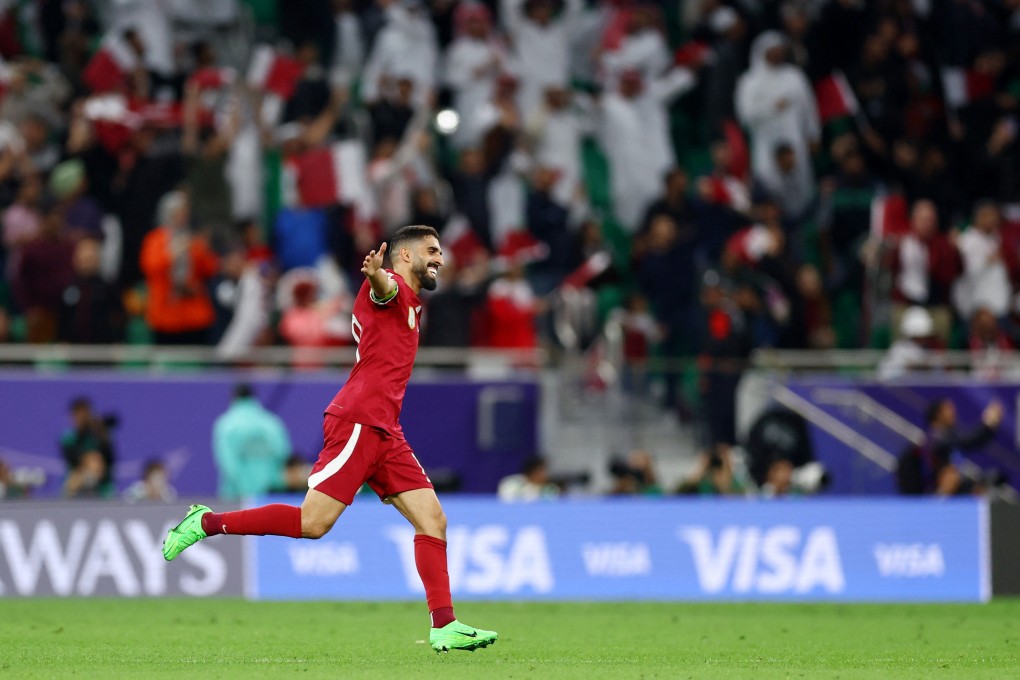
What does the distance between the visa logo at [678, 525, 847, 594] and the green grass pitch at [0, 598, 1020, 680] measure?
0.75 m

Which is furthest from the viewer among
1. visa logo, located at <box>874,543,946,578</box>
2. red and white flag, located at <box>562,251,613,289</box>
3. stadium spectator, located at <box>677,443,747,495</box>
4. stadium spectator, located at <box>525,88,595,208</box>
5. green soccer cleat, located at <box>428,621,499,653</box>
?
stadium spectator, located at <box>525,88,595,208</box>

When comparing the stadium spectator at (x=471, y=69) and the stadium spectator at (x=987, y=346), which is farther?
the stadium spectator at (x=471, y=69)

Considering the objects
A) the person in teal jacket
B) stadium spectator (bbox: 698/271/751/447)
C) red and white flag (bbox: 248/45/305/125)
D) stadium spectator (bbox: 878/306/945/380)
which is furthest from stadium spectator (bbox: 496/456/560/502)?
red and white flag (bbox: 248/45/305/125)

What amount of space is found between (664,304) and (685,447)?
2.01 m

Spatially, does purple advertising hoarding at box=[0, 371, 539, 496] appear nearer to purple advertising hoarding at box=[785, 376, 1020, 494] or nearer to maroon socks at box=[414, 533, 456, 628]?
purple advertising hoarding at box=[785, 376, 1020, 494]

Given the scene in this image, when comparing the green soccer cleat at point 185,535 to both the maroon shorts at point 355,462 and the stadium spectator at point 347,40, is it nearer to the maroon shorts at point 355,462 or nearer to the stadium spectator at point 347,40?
the maroon shorts at point 355,462

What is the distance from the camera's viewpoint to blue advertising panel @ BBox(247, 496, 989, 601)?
674 inches

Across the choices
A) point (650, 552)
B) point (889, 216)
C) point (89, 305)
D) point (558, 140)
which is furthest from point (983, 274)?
point (89, 305)

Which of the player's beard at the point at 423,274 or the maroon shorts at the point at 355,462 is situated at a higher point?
the player's beard at the point at 423,274

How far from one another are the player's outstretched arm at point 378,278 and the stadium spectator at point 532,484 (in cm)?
811

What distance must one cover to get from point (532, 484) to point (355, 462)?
836 cm

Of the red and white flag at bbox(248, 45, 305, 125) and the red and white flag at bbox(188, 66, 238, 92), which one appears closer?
the red and white flag at bbox(188, 66, 238, 92)

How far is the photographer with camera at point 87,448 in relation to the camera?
18000mm

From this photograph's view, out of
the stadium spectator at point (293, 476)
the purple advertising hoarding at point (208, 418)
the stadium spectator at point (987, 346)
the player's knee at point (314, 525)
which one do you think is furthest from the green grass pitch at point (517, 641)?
the stadium spectator at point (987, 346)
